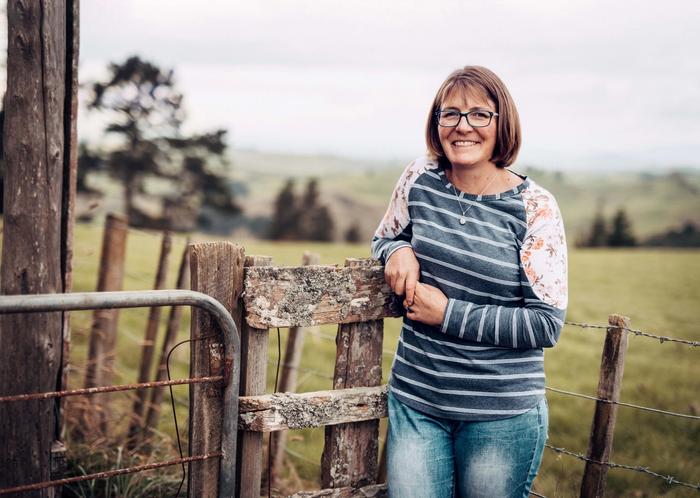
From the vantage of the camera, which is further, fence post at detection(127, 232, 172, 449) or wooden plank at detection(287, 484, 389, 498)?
fence post at detection(127, 232, 172, 449)

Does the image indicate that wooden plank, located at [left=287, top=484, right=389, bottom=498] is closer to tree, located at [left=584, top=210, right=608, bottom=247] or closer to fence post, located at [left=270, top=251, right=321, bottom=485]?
fence post, located at [left=270, top=251, right=321, bottom=485]

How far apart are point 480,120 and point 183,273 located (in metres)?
3.64

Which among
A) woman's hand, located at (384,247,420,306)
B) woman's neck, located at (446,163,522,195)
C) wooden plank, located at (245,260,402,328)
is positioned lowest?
wooden plank, located at (245,260,402,328)

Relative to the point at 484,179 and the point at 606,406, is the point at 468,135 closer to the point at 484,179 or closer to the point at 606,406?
the point at 484,179

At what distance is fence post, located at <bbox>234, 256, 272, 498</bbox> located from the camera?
296cm

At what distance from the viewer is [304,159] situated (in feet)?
→ 452

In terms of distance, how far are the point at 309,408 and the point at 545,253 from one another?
1.28 m

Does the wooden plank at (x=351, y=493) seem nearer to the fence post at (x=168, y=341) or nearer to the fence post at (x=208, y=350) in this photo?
the fence post at (x=208, y=350)

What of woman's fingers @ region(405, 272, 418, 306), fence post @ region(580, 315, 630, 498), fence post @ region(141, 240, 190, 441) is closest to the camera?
woman's fingers @ region(405, 272, 418, 306)

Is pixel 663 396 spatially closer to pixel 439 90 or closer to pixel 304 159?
pixel 439 90

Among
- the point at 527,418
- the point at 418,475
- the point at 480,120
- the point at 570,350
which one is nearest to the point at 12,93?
the point at 480,120

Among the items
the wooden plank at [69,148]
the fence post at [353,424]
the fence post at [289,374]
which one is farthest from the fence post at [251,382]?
the fence post at [289,374]

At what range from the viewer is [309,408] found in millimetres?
3031

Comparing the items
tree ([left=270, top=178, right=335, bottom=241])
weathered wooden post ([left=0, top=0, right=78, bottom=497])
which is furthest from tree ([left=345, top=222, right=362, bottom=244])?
weathered wooden post ([left=0, top=0, right=78, bottom=497])
